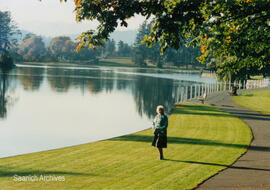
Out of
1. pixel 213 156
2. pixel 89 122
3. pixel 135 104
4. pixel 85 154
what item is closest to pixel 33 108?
pixel 89 122

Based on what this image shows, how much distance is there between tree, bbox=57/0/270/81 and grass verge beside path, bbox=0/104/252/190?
4.32m

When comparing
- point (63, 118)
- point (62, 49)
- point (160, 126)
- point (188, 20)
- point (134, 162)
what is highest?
point (62, 49)

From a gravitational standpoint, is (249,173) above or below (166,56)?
below

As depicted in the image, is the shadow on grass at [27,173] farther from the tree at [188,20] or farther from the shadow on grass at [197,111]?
the shadow on grass at [197,111]

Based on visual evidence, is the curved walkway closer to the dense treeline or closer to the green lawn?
the green lawn

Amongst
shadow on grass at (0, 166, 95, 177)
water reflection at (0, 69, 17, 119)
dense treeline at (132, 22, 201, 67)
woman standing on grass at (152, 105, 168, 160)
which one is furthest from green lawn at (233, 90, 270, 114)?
dense treeline at (132, 22, 201, 67)

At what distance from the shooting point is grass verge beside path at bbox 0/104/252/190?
1036 cm

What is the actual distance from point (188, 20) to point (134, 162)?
557 cm

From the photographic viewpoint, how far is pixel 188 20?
12078mm

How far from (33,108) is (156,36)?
76.6ft

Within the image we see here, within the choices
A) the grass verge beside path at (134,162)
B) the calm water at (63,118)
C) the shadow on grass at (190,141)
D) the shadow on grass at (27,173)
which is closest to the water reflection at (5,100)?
the calm water at (63,118)

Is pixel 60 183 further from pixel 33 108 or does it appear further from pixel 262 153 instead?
pixel 33 108

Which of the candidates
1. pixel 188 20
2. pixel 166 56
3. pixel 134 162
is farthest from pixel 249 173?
pixel 166 56

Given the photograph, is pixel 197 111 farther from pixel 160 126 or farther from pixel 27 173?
pixel 27 173
